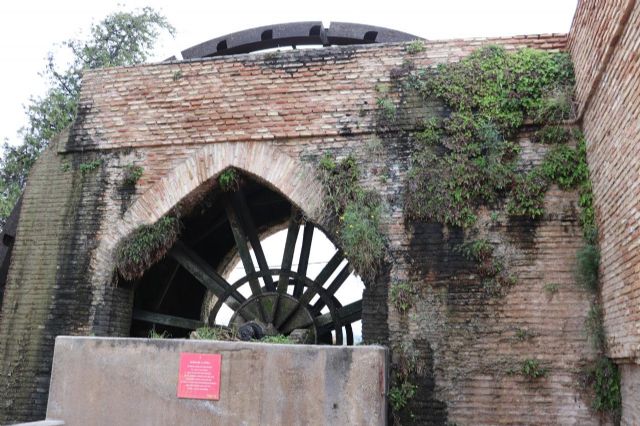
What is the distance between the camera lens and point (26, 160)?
13.4 m

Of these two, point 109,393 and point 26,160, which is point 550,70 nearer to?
point 109,393

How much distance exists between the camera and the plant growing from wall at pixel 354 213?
6.22m

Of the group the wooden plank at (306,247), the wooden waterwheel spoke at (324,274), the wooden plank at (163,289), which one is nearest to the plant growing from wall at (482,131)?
the wooden waterwheel spoke at (324,274)

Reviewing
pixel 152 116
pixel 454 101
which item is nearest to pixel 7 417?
pixel 152 116

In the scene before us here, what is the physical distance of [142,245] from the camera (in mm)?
7031

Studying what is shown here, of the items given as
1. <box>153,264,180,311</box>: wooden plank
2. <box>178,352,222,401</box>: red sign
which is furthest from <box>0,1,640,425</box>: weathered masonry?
<box>178,352,222,401</box>: red sign

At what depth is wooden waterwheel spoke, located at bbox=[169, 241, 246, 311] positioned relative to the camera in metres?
7.94

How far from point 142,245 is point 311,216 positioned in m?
2.11

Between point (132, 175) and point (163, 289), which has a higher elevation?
point (132, 175)

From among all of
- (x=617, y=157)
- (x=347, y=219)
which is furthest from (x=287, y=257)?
(x=617, y=157)

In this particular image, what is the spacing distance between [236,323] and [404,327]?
265cm

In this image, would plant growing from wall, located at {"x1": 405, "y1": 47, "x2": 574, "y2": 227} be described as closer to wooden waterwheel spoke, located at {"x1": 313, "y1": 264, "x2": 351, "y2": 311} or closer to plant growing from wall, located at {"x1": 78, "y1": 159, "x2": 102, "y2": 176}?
wooden waterwheel spoke, located at {"x1": 313, "y1": 264, "x2": 351, "y2": 311}

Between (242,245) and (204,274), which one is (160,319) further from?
(242,245)

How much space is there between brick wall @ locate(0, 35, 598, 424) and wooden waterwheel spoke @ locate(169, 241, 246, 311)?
0.95m
